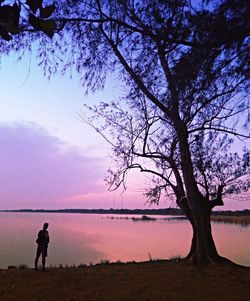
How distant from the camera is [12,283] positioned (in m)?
10.8

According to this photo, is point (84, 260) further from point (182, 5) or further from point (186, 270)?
point (182, 5)

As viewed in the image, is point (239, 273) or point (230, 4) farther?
point (239, 273)

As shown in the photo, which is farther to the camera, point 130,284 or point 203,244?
point 203,244

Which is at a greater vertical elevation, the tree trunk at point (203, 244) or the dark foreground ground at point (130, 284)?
the tree trunk at point (203, 244)

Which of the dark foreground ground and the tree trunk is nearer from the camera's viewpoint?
the dark foreground ground

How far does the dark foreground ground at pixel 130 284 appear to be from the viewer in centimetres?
932

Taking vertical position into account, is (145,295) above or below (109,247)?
below

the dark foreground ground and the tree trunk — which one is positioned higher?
the tree trunk

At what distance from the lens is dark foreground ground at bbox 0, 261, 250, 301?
932cm

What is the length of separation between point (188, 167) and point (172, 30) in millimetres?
6149

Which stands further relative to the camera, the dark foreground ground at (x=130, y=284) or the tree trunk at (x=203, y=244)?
the tree trunk at (x=203, y=244)

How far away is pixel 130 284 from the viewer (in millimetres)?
10359

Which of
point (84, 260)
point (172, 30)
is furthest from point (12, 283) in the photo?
point (84, 260)

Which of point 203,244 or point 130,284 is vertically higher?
point 203,244
